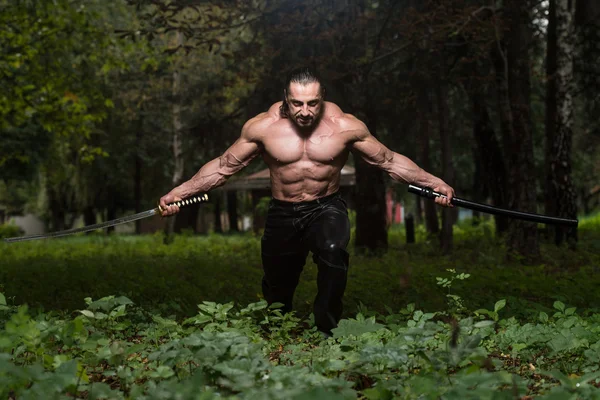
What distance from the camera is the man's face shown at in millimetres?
7156

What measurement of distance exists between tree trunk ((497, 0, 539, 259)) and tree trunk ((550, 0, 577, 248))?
0.94m

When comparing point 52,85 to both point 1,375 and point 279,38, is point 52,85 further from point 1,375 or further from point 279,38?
point 1,375

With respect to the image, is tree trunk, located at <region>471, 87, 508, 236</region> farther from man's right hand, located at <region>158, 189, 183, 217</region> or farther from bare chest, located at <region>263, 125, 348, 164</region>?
man's right hand, located at <region>158, 189, 183, 217</region>

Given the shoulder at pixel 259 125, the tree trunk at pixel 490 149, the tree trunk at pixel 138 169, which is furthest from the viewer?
the tree trunk at pixel 138 169

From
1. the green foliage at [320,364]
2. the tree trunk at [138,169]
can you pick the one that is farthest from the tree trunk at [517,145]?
the tree trunk at [138,169]

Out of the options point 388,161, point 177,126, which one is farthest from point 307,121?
point 177,126

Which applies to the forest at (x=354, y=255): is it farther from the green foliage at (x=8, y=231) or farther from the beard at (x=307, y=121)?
the green foliage at (x=8, y=231)

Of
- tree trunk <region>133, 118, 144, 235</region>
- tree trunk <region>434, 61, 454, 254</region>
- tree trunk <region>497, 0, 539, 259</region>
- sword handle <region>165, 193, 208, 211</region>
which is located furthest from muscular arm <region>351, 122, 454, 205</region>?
tree trunk <region>133, 118, 144, 235</region>

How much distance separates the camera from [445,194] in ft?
23.6

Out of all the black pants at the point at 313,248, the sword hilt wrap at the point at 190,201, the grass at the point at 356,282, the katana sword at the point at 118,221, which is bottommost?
the grass at the point at 356,282

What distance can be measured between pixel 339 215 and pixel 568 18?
1159 cm

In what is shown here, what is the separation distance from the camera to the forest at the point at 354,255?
4641 mm

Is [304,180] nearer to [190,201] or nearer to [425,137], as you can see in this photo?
[190,201]

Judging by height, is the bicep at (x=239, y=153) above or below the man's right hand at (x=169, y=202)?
above
